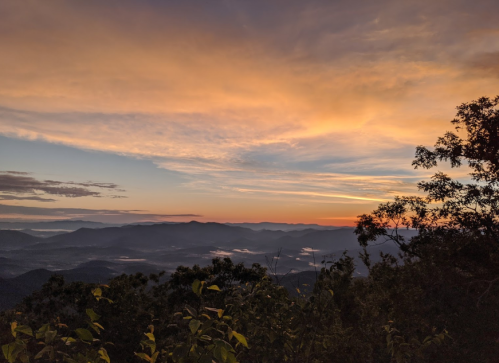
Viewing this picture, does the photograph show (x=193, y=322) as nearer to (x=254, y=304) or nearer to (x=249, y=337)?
(x=249, y=337)

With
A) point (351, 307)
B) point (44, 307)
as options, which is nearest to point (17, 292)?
point (44, 307)

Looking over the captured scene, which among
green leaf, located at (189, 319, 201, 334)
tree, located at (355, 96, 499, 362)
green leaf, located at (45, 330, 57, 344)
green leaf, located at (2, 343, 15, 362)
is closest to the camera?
green leaf, located at (189, 319, 201, 334)

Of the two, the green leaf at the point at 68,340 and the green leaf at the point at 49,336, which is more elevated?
the green leaf at the point at 49,336

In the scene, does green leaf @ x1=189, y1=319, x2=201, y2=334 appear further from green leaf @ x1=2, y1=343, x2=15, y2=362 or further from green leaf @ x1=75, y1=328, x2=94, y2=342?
green leaf @ x1=2, y1=343, x2=15, y2=362

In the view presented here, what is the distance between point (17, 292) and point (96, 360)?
246 m

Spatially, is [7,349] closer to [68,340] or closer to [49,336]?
[49,336]

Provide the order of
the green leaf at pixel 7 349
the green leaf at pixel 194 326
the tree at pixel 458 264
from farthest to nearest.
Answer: the tree at pixel 458 264 → the green leaf at pixel 7 349 → the green leaf at pixel 194 326

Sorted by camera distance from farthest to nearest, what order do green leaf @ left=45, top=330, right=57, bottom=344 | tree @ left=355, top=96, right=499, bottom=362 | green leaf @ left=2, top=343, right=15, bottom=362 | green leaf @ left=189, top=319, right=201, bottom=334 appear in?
tree @ left=355, top=96, right=499, bottom=362 → green leaf @ left=45, top=330, right=57, bottom=344 → green leaf @ left=2, top=343, right=15, bottom=362 → green leaf @ left=189, top=319, right=201, bottom=334

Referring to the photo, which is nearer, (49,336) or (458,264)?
(49,336)

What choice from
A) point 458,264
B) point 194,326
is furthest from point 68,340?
point 458,264

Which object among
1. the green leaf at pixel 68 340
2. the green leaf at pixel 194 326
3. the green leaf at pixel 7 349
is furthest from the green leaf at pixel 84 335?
the green leaf at pixel 194 326

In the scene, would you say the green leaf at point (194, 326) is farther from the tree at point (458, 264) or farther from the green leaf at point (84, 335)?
the tree at point (458, 264)

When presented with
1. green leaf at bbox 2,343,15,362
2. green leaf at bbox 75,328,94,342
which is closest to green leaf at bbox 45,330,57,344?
green leaf at bbox 2,343,15,362

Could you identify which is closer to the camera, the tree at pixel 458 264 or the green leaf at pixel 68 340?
the green leaf at pixel 68 340
